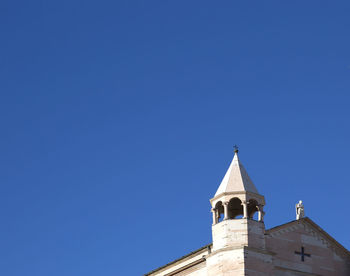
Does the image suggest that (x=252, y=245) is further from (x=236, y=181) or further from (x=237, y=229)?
(x=236, y=181)

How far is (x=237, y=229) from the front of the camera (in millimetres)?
38750

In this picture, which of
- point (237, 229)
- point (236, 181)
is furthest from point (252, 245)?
point (236, 181)

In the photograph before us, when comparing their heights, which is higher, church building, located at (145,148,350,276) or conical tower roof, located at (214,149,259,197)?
conical tower roof, located at (214,149,259,197)

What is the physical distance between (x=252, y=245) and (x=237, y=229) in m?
1.01

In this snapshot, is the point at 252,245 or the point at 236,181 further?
the point at 236,181

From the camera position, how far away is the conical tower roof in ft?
131

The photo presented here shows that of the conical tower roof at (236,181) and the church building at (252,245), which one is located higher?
the conical tower roof at (236,181)

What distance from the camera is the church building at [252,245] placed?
38188 millimetres

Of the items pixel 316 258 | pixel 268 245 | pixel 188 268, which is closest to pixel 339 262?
pixel 316 258

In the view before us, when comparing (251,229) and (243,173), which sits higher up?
(243,173)

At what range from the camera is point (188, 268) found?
4109cm

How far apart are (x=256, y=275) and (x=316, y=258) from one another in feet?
14.5

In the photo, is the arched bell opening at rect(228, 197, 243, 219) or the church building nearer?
the church building

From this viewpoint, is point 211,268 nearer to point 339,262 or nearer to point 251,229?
point 251,229
